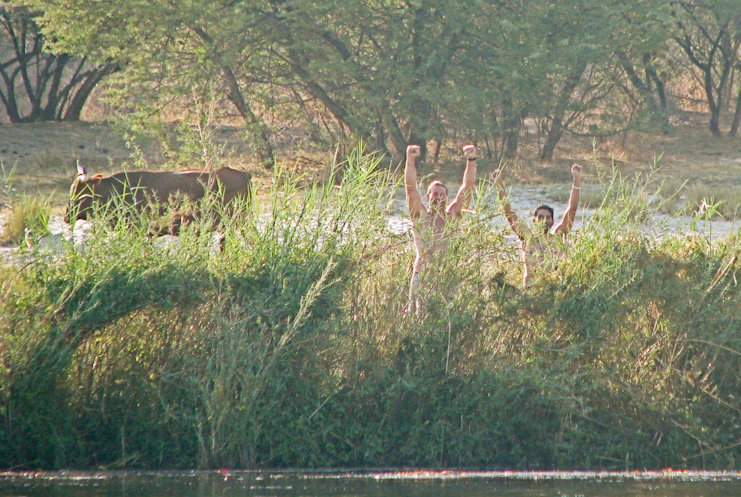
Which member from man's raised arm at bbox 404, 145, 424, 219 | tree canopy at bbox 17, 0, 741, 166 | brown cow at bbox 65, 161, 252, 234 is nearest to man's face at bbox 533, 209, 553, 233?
man's raised arm at bbox 404, 145, 424, 219

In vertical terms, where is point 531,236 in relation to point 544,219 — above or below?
below

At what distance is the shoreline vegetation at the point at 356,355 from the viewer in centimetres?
592

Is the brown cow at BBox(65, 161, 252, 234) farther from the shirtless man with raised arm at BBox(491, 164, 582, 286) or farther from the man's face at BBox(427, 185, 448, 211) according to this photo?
the shirtless man with raised arm at BBox(491, 164, 582, 286)

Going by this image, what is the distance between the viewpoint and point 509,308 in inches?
253

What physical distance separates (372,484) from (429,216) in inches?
85.4

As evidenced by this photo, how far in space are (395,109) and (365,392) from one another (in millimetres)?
12183

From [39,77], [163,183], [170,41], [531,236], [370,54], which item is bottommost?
[163,183]

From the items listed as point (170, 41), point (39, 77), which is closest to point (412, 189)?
point (170, 41)

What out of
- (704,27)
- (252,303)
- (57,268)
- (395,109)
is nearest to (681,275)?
(252,303)

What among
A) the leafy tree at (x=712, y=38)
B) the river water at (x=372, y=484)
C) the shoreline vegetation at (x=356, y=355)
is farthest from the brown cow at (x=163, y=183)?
the leafy tree at (x=712, y=38)

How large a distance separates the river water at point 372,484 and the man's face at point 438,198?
2.04 meters

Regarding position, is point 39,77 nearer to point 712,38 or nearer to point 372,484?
point 712,38

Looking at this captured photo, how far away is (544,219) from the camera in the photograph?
6746 mm

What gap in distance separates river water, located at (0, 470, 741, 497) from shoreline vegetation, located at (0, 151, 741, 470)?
149 mm
